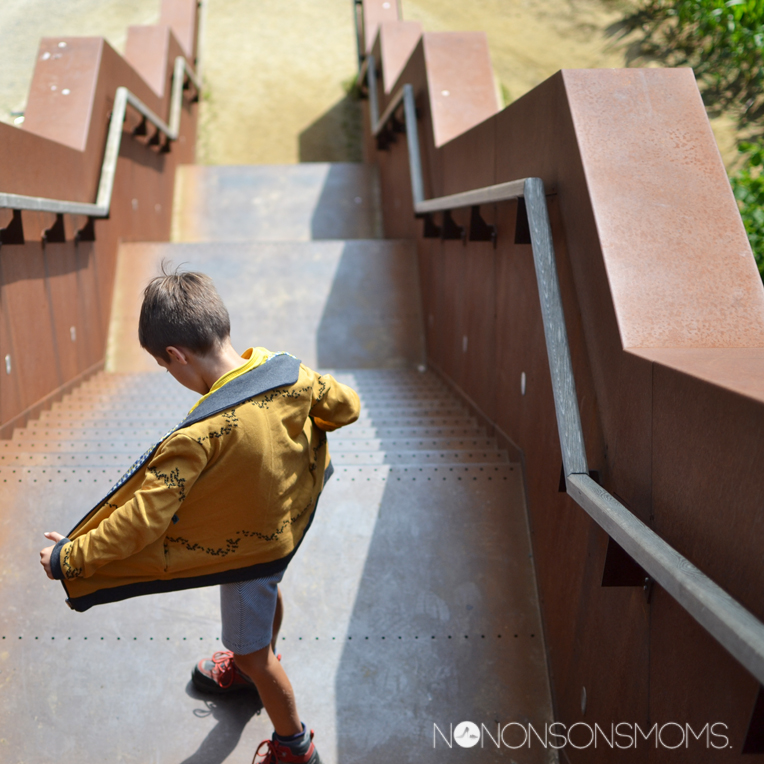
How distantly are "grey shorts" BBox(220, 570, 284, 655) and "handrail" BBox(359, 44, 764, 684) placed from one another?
729mm

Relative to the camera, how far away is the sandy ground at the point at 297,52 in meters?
9.46

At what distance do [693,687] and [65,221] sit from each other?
4179mm

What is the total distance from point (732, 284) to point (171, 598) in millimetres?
1837

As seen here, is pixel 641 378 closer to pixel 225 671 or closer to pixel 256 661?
pixel 256 661

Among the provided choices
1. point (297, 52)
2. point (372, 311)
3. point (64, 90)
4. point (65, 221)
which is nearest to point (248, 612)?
point (65, 221)

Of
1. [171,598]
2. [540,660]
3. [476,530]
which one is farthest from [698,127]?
[171,598]

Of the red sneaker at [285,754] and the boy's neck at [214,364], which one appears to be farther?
the red sneaker at [285,754]

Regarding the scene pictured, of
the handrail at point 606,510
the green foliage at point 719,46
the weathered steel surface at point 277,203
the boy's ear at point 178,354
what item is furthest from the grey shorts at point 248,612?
the weathered steel surface at point 277,203

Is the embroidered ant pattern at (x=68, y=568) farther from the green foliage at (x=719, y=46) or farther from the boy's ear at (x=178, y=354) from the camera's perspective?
the green foliage at (x=719, y=46)

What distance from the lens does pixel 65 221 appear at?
4.32 m

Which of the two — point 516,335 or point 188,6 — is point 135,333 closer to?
point 516,335

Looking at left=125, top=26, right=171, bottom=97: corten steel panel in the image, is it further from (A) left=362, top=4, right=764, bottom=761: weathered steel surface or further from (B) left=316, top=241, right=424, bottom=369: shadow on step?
(A) left=362, top=4, right=764, bottom=761: weathered steel surface

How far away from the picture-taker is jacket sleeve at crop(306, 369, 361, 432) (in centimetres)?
170

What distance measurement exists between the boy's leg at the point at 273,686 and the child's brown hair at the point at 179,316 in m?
0.75
